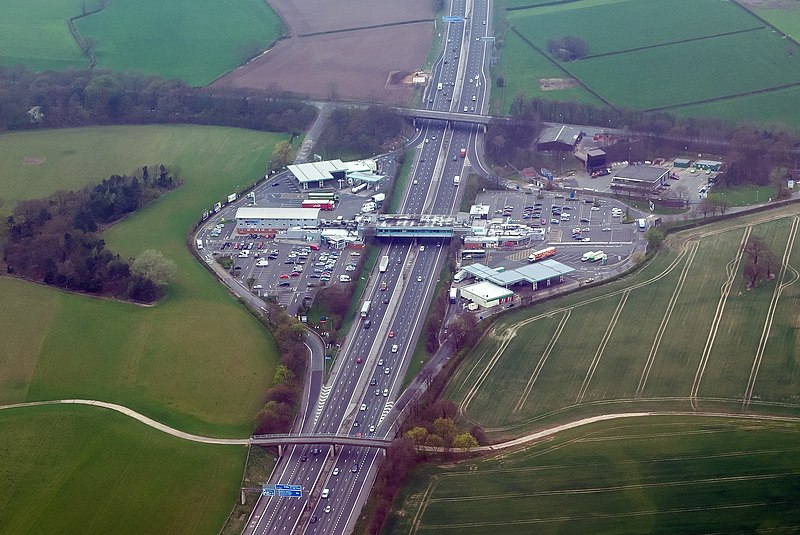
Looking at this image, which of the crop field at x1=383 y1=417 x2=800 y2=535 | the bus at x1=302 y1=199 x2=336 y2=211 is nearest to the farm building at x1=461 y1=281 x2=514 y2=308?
the crop field at x1=383 y1=417 x2=800 y2=535

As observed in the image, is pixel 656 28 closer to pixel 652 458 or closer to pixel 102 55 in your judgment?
pixel 102 55

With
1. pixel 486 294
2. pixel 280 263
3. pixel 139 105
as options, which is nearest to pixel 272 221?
pixel 280 263

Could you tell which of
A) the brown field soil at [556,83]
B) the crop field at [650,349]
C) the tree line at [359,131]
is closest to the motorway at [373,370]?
the tree line at [359,131]

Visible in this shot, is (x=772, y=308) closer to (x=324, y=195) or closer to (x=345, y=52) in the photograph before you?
(x=324, y=195)

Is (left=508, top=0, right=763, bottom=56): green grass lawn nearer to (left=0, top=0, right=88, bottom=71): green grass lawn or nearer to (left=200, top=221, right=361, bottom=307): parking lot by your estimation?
(left=200, top=221, right=361, bottom=307): parking lot

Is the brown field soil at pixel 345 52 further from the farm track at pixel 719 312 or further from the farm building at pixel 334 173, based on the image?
the farm track at pixel 719 312

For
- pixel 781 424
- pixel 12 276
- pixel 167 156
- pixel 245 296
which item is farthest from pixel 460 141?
pixel 781 424

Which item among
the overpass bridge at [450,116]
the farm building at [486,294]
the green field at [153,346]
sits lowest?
the overpass bridge at [450,116]
